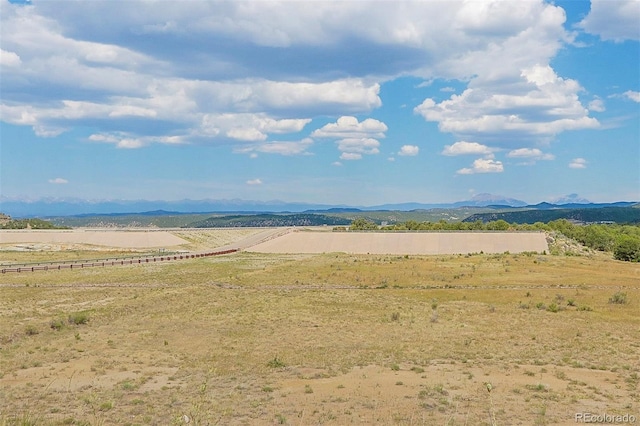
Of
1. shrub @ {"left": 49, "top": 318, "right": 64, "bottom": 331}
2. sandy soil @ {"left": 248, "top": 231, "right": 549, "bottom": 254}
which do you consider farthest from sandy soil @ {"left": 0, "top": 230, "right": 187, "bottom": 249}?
shrub @ {"left": 49, "top": 318, "right": 64, "bottom": 331}

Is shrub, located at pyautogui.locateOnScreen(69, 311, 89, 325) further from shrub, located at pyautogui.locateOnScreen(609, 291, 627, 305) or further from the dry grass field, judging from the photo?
shrub, located at pyautogui.locateOnScreen(609, 291, 627, 305)

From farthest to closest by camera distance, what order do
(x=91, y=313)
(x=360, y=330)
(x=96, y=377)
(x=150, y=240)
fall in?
(x=150, y=240)
(x=91, y=313)
(x=360, y=330)
(x=96, y=377)

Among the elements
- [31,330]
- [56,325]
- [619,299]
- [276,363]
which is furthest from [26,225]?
[619,299]

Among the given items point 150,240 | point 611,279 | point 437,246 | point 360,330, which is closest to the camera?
point 360,330

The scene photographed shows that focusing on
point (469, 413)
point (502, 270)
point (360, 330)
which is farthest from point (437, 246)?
point (469, 413)

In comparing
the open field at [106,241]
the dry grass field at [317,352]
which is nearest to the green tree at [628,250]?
the dry grass field at [317,352]

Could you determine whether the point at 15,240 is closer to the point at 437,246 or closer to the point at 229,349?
the point at 437,246

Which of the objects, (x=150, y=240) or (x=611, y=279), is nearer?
(x=611, y=279)

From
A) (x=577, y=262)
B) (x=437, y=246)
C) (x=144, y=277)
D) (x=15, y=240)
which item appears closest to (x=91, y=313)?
(x=144, y=277)
